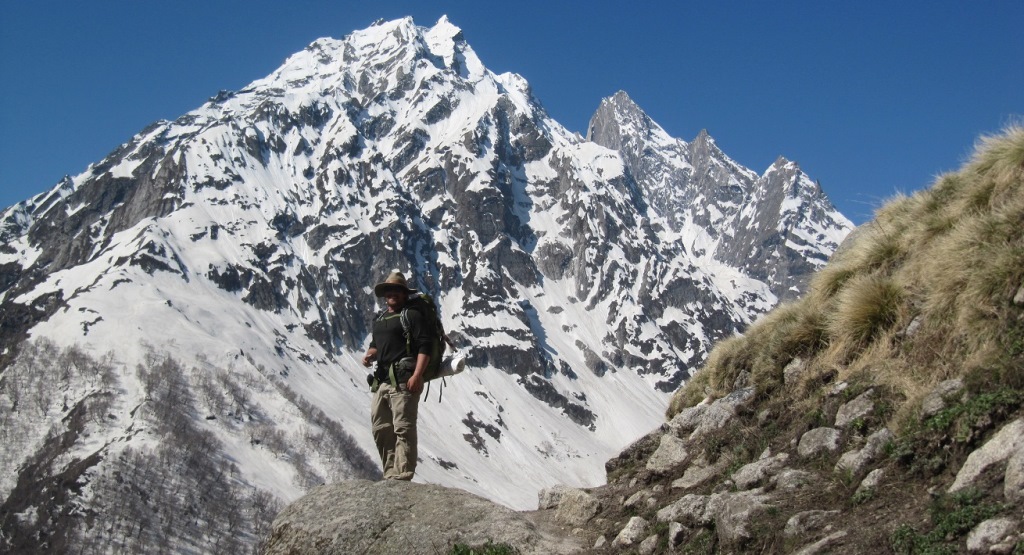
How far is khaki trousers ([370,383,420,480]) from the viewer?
11.6 meters

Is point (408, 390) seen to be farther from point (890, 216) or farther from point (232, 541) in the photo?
point (232, 541)

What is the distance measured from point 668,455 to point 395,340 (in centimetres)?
430

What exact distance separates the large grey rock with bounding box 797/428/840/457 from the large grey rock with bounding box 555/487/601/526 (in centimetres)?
319

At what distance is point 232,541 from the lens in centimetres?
16838

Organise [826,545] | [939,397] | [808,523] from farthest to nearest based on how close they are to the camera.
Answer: [939,397] → [808,523] → [826,545]

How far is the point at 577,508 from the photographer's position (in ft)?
36.1

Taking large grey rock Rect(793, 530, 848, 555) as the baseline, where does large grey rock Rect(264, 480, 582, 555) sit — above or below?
above

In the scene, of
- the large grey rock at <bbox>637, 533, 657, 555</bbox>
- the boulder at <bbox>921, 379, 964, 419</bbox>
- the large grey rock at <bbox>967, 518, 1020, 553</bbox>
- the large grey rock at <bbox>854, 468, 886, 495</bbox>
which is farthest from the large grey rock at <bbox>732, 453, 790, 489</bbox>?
the large grey rock at <bbox>967, 518, 1020, 553</bbox>

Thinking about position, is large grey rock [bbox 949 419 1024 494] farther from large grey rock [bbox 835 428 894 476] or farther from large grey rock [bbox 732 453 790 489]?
large grey rock [bbox 732 453 790 489]

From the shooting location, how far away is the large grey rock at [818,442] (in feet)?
27.5

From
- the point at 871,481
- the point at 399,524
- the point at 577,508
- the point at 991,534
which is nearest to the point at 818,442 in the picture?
the point at 871,481

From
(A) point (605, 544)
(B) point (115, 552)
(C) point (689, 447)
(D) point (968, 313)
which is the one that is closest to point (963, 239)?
(D) point (968, 313)

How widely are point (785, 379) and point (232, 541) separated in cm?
17859

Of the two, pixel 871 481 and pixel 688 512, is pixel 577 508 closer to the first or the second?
pixel 688 512
